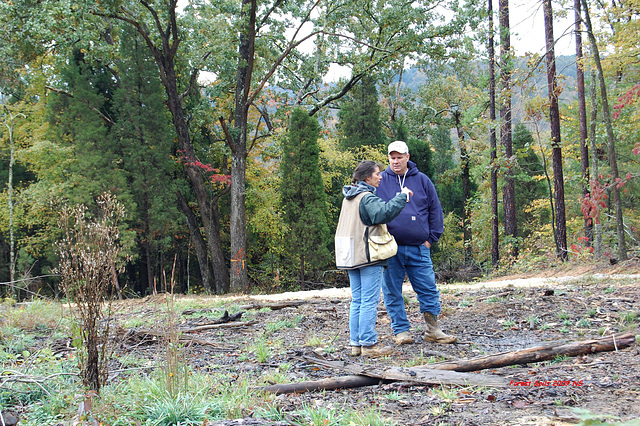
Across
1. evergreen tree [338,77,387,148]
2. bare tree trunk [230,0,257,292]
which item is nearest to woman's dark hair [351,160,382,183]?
bare tree trunk [230,0,257,292]

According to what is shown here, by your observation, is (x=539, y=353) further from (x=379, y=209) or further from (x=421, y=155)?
(x=421, y=155)

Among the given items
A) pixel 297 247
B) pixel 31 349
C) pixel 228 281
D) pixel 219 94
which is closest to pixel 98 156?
pixel 219 94

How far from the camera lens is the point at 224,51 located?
1579 cm

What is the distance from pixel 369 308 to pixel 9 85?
22637 mm

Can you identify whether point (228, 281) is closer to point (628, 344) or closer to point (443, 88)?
point (628, 344)

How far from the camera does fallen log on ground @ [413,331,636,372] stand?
12.5ft

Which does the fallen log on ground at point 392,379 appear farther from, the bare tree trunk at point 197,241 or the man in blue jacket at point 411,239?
the bare tree trunk at point 197,241

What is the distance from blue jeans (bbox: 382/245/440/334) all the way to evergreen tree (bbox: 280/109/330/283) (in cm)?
1305

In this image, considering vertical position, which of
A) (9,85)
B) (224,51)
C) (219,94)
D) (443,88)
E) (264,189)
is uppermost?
(443,88)

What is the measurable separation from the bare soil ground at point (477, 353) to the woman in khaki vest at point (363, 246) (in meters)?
0.21

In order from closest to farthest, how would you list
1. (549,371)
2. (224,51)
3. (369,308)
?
(549,371) → (369,308) → (224,51)

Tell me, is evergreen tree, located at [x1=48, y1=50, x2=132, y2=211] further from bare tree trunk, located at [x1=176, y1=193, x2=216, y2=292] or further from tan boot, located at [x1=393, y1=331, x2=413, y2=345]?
tan boot, located at [x1=393, y1=331, x2=413, y2=345]

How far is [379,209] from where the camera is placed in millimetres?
4309

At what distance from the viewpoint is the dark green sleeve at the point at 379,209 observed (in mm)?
4297
